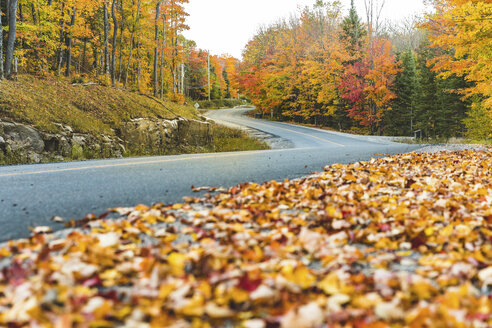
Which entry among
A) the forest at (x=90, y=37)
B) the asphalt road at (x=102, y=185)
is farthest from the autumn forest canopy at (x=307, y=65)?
the asphalt road at (x=102, y=185)

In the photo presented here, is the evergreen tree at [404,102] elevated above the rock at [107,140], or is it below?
above

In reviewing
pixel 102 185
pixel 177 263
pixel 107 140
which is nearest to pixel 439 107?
pixel 107 140

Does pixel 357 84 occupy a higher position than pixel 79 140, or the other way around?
pixel 357 84

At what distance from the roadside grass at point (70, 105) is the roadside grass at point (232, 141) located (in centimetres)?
328

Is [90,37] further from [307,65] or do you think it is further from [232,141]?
[307,65]

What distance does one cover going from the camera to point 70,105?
11.4 meters

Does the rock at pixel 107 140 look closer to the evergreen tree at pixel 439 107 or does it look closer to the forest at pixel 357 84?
the forest at pixel 357 84

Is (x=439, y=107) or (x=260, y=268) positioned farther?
(x=439, y=107)

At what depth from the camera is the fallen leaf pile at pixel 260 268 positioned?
1414 millimetres

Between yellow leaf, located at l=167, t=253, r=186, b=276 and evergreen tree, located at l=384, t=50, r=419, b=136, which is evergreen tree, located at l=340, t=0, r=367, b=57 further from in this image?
yellow leaf, located at l=167, t=253, r=186, b=276

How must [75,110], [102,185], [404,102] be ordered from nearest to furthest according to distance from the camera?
[102,185] → [75,110] → [404,102]

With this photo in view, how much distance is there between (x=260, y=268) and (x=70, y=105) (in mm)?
11734

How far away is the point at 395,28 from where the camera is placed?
53.6 m

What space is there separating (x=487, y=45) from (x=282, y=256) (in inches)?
505
